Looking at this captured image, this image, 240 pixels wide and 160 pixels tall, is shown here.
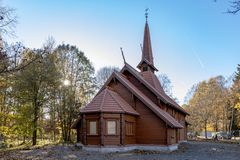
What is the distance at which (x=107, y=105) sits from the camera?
20.0 metres

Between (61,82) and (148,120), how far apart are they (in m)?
11.3

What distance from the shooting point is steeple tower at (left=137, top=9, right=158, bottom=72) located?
97.3 ft

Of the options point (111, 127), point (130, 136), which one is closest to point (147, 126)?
point (130, 136)

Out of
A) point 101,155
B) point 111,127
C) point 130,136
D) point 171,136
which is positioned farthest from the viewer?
point 171,136

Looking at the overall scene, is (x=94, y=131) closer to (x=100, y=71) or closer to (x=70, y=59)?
(x=70, y=59)

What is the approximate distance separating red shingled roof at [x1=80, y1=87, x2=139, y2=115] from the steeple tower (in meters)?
9.00

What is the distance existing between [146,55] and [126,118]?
1188 cm

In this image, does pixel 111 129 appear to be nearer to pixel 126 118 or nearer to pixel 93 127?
pixel 93 127

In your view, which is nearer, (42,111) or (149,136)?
(149,136)

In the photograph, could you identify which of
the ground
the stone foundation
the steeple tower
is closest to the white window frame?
the stone foundation

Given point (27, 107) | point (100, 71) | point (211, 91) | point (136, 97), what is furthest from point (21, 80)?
point (211, 91)

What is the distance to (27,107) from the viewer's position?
2556 cm

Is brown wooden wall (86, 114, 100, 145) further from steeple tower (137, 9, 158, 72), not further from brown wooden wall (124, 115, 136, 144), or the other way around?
steeple tower (137, 9, 158, 72)

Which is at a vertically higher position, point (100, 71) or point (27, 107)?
point (100, 71)
